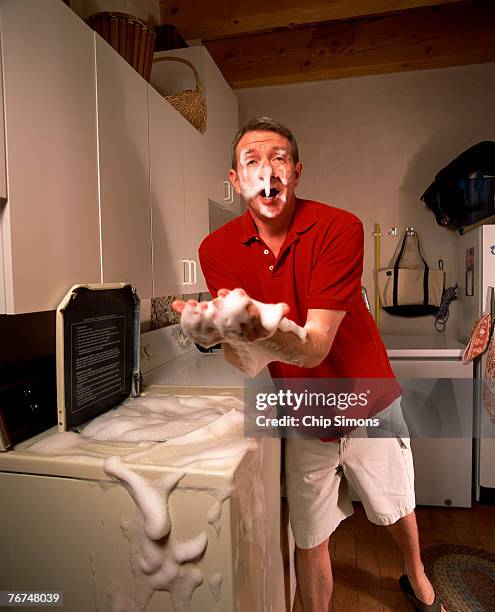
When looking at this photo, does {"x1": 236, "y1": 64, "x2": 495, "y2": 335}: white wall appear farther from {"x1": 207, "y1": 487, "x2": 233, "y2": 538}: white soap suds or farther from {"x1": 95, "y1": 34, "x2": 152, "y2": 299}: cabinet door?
{"x1": 207, "y1": 487, "x2": 233, "y2": 538}: white soap suds

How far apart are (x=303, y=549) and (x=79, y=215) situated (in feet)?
3.72

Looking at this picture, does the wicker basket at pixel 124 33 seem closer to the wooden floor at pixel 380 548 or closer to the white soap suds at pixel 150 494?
the white soap suds at pixel 150 494

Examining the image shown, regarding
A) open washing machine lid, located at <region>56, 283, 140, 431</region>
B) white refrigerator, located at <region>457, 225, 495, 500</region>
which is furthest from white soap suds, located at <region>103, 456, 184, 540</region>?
white refrigerator, located at <region>457, 225, 495, 500</region>

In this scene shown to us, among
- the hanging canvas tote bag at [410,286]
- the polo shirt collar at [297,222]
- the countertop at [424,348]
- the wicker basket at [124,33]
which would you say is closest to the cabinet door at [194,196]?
the wicker basket at [124,33]

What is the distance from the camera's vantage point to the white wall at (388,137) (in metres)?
2.50

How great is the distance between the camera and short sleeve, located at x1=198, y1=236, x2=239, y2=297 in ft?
3.77

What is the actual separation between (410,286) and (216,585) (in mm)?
2065

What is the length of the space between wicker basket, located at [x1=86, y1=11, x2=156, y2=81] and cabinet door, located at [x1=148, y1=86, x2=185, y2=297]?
0.10 meters

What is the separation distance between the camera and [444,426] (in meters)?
2.08

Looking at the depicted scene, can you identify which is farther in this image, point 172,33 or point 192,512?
point 172,33

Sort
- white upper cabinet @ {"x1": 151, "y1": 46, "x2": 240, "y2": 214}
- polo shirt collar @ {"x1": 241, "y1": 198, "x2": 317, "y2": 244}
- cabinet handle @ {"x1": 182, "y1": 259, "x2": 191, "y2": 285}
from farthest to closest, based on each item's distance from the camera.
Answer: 1. white upper cabinet @ {"x1": 151, "y1": 46, "x2": 240, "y2": 214}
2. cabinet handle @ {"x1": 182, "y1": 259, "x2": 191, "y2": 285}
3. polo shirt collar @ {"x1": 241, "y1": 198, "x2": 317, "y2": 244}

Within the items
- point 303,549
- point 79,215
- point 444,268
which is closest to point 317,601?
point 303,549

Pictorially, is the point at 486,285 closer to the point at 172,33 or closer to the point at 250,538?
the point at 250,538
